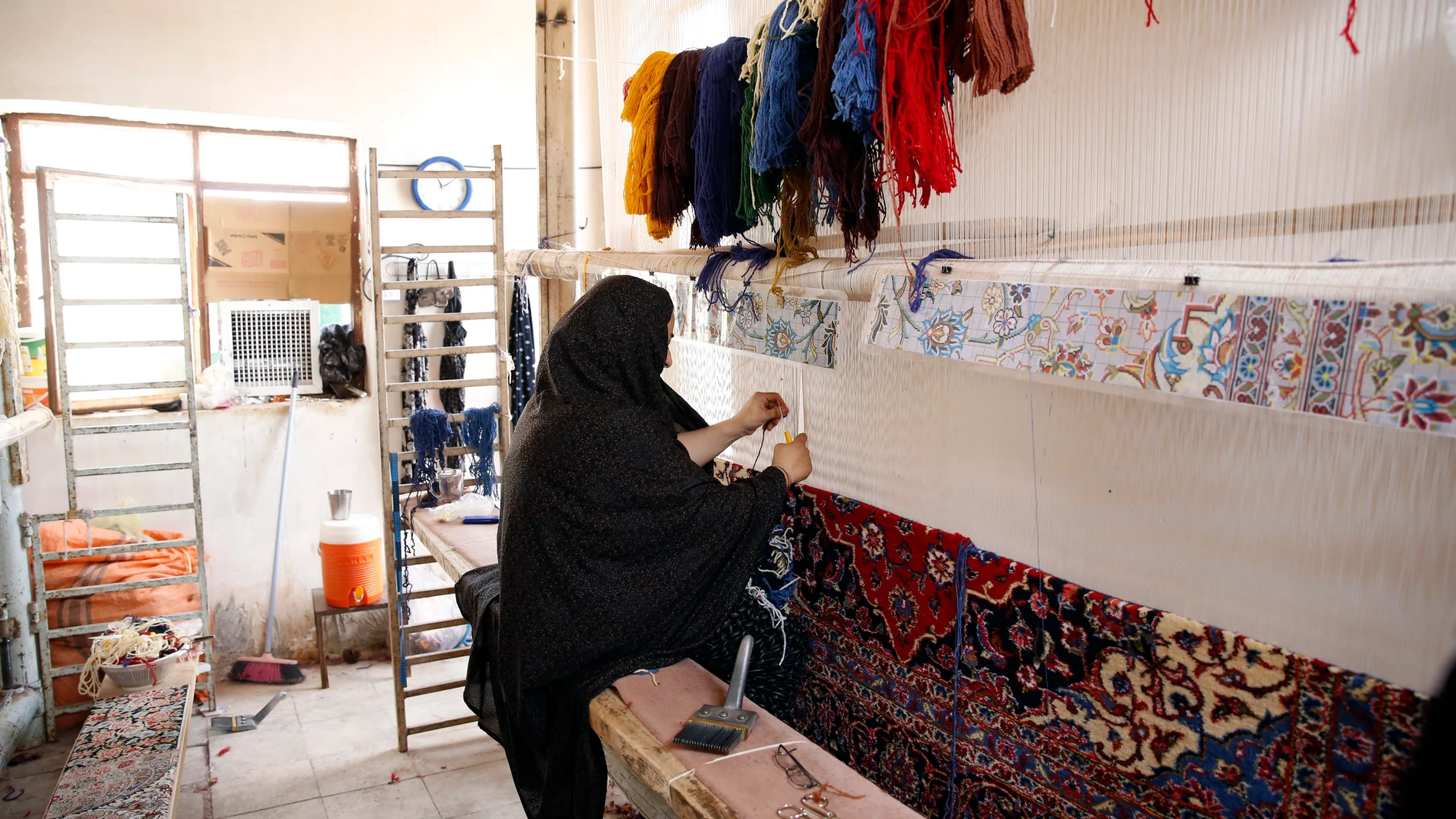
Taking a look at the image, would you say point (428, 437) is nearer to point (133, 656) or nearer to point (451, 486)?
point (451, 486)

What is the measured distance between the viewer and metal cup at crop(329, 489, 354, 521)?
4930 mm

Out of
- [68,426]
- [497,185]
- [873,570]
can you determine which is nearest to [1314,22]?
[873,570]

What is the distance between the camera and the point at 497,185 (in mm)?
3938

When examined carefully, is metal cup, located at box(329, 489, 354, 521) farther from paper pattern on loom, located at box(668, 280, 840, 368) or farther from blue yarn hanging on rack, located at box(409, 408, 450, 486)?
paper pattern on loom, located at box(668, 280, 840, 368)

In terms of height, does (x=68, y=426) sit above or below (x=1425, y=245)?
below

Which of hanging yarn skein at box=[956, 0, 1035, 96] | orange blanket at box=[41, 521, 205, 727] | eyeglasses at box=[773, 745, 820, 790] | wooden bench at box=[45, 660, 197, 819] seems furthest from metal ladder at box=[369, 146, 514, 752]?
hanging yarn skein at box=[956, 0, 1035, 96]

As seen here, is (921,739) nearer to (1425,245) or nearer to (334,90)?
(1425,245)

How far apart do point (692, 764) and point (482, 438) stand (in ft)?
8.06

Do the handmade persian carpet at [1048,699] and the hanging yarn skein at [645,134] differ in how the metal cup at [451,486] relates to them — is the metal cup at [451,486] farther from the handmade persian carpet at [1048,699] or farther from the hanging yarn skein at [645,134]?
the handmade persian carpet at [1048,699]

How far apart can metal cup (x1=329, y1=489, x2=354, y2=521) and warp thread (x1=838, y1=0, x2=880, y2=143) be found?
391cm

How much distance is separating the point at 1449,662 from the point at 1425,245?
593 millimetres

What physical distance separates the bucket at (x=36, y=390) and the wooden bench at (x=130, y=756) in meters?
1.68

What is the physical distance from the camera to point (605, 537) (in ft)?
7.67

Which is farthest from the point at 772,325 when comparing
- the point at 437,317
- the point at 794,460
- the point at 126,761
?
the point at 126,761
